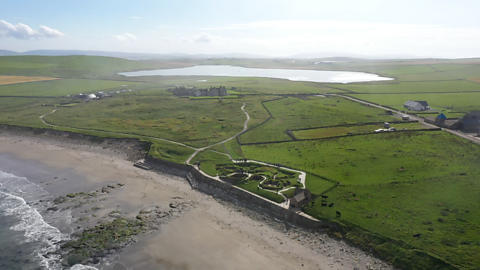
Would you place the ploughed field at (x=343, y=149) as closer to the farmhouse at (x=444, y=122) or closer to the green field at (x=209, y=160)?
the green field at (x=209, y=160)

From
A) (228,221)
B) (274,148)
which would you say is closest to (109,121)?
(274,148)

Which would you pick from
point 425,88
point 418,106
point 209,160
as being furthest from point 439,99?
point 209,160

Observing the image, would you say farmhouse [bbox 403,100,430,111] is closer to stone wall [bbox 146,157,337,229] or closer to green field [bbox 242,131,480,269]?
green field [bbox 242,131,480,269]

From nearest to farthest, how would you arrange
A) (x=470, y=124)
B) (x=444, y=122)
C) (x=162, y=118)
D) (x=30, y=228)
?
(x=30, y=228) < (x=470, y=124) < (x=444, y=122) < (x=162, y=118)

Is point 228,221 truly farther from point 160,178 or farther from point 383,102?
point 383,102

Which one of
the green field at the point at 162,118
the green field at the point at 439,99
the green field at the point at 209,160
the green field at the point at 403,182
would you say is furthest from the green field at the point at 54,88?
the green field at the point at 439,99

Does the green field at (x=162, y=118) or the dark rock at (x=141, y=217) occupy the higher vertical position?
the green field at (x=162, y=118)

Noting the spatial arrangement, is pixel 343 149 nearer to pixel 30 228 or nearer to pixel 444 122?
pixel 444 122
